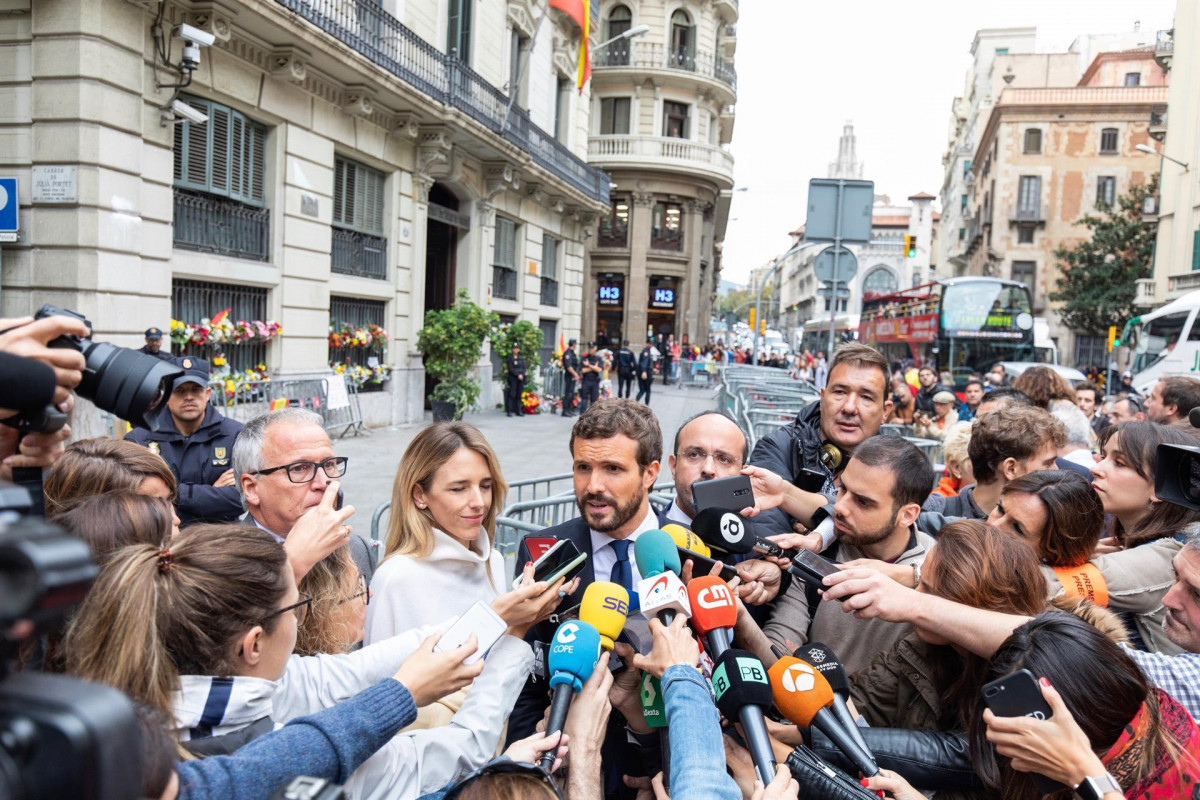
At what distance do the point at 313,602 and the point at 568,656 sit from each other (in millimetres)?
1129

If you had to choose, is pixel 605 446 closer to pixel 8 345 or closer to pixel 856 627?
pixel 856 627

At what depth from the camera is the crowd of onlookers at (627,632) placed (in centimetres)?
185

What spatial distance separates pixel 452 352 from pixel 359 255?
8.47 ft

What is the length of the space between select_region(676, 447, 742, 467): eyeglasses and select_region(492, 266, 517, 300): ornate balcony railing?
1828cm

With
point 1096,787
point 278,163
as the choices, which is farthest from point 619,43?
point 1096,787

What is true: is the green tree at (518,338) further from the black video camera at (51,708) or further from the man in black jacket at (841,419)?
the black video camera at (51,708)

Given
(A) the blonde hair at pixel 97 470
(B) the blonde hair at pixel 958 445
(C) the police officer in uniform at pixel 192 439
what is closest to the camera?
(A) the blonde hair at pixel 97 470

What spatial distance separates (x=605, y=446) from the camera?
123 inches

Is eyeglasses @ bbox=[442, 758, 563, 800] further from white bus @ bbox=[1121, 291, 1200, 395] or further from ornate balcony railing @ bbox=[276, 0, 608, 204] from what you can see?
white bus @ bbox=[1121, 291, 1200, 395]

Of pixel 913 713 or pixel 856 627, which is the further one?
pixel 856 627

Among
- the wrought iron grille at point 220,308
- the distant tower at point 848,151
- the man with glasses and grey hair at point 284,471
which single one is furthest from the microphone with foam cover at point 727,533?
the distant tower at point 848,151

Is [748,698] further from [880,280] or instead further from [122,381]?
[880,280]

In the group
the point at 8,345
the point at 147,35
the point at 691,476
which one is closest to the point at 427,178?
the point at 147,35

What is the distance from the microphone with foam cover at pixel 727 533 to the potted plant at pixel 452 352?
1384cm
